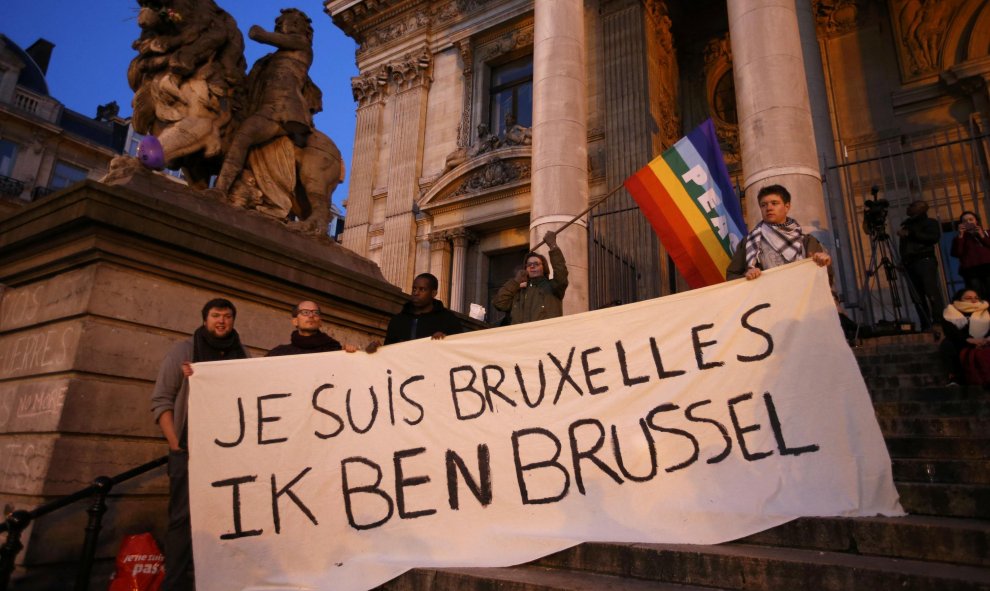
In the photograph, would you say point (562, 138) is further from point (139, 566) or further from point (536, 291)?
point (139, 566)

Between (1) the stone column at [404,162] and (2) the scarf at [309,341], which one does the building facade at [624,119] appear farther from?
(2) the scarf at [309,341]

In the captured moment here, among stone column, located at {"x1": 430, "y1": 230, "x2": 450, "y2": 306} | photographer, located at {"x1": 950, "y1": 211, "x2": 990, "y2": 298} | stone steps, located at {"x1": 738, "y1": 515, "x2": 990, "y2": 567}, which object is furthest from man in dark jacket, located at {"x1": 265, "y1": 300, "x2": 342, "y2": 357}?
stone column, located at {"x1": 430, "y1": 230, "x2": 450, "y2": 306}

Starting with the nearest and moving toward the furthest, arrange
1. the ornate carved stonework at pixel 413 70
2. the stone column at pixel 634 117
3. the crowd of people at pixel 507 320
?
1. the crowd of people at pixel 507 320
2. the stone column at pixel 634 117
3. the ornate carved stonework at pixel 413 70

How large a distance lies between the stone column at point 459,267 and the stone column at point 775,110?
28.1ft

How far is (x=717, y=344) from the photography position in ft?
10.7

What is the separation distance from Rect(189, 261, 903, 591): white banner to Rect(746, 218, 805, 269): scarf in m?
1.10

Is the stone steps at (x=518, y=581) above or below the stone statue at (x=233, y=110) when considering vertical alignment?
below

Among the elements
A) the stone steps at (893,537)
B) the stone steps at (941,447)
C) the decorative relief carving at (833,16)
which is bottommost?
the stone steps at (893,537)

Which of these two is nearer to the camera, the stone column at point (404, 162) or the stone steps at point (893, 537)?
the stone steps at point (893, 537)

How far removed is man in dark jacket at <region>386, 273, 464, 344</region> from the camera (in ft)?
15.1

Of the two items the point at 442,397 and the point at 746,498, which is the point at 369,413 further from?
the point at 746,498

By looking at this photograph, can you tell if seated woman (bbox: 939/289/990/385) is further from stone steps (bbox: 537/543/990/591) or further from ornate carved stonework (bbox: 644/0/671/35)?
ornate carved stonework (bbox: 644/0/671/35)

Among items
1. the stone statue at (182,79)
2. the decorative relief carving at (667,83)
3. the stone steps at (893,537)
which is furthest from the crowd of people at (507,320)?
the decorative relief carving at (667,83)

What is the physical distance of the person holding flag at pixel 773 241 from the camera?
14.0 feet
